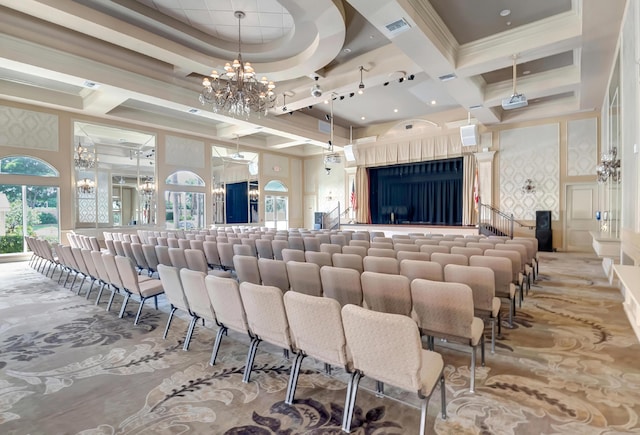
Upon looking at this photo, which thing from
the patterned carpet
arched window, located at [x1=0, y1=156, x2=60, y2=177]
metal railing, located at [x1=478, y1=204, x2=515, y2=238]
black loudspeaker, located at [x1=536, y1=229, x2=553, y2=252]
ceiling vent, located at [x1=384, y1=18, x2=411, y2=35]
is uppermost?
ceiling vent, located at [x1=384, y1=18, x2=411, y2=35]

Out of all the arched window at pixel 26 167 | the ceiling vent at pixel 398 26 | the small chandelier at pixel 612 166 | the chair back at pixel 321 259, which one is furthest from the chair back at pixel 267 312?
the arched window at pixel 26 167

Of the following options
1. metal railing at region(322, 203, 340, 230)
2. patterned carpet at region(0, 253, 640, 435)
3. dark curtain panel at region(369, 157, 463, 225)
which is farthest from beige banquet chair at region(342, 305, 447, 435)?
metal railing at region(322, 203, 340, 230)

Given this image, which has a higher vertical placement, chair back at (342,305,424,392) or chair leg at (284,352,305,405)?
chair back at (342,305,424,392)

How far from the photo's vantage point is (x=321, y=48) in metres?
6.53

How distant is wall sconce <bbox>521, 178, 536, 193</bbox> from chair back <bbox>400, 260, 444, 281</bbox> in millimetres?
9511

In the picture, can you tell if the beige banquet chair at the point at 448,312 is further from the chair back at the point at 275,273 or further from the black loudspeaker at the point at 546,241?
the black loudspeaker at the point at 546,241

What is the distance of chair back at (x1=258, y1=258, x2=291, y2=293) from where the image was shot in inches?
143

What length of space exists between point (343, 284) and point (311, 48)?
19.3 ft

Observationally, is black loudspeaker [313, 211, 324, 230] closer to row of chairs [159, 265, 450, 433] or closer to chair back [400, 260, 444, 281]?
chair back [400, 260, 444, 281]

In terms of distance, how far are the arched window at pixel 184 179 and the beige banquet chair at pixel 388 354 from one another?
11.9 metres

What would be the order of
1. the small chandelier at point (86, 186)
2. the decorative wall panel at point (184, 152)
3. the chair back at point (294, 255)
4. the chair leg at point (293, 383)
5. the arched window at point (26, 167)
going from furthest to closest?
the decorative wall panel at point (184, 152), the small chandelier at point (86, 186), the arched window at point (26, 167), the chair back at point (294, 255), the chair leg at point (293, 383)

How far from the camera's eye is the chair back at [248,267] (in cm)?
388

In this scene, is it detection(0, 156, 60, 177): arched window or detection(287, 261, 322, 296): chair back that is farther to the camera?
detection(0, 156, 60, 177): arched window

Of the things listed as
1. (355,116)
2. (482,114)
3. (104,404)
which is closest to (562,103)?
(482,114)
